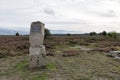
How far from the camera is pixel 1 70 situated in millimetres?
15195

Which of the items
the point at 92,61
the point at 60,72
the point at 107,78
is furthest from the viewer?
the point at 92,61

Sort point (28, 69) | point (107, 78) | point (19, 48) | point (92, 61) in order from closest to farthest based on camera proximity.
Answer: point (107, 78) < point (28, 69) < point (92, 61) < point (19, 48)

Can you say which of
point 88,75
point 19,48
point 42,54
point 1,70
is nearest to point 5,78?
point 1,70

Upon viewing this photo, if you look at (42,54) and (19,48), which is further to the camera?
(19,48)

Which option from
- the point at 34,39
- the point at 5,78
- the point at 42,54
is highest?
the point at 34,39

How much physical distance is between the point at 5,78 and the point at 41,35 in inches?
143

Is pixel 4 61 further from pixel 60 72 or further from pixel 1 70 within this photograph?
pixel 60 72

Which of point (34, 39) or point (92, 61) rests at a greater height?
point (34, 39)

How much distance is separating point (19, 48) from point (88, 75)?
42.4 ft

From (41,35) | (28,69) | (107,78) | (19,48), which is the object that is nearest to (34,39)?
(41,35)

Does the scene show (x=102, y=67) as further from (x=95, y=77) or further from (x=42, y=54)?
(x=42, y=54)

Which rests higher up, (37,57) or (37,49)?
(37,49)

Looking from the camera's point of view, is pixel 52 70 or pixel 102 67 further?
pixel 102 67

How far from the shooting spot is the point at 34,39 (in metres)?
15.3
